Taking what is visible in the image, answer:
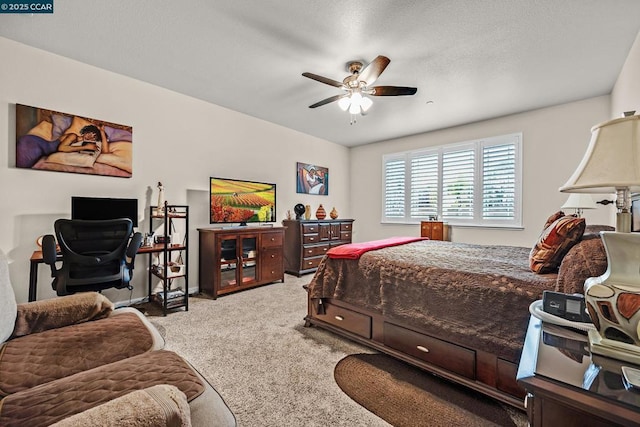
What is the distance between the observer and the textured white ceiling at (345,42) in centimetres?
206

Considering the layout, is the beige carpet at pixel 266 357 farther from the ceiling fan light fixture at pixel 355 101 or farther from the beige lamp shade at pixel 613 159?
the ceiling fan light fixture at pixel 355 101

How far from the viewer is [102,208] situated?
2865 millimetres

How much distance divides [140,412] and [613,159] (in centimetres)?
162

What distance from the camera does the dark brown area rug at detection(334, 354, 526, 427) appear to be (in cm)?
150

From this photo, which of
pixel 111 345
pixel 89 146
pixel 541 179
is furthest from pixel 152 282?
pixel 541 179

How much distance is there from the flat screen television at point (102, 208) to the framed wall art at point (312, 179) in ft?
8.98

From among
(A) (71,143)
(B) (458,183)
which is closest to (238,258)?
(A) (71,143)

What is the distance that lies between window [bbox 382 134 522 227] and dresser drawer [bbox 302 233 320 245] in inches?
69.1

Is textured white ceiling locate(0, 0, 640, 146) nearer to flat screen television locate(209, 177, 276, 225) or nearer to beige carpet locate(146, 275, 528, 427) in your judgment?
flat screen television locate(209, 177, 276, 225)

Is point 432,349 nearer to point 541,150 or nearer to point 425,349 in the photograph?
point 425,349

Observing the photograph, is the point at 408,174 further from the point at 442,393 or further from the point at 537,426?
the point at 537,426

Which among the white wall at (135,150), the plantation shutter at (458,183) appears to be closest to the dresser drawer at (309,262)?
the white wall at (135,150)

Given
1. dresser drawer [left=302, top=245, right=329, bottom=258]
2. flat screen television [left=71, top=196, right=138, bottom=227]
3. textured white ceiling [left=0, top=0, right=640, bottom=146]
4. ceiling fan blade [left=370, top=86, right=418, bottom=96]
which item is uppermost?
textured white ceiling [left=0, top=0, right=640, bottom=146]

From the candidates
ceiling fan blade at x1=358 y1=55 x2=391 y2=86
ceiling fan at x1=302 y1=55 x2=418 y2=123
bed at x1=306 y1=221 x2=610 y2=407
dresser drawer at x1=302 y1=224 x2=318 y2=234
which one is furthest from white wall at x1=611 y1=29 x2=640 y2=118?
dresser drawer at x1=302 y1=224 x2=318 y2=234
